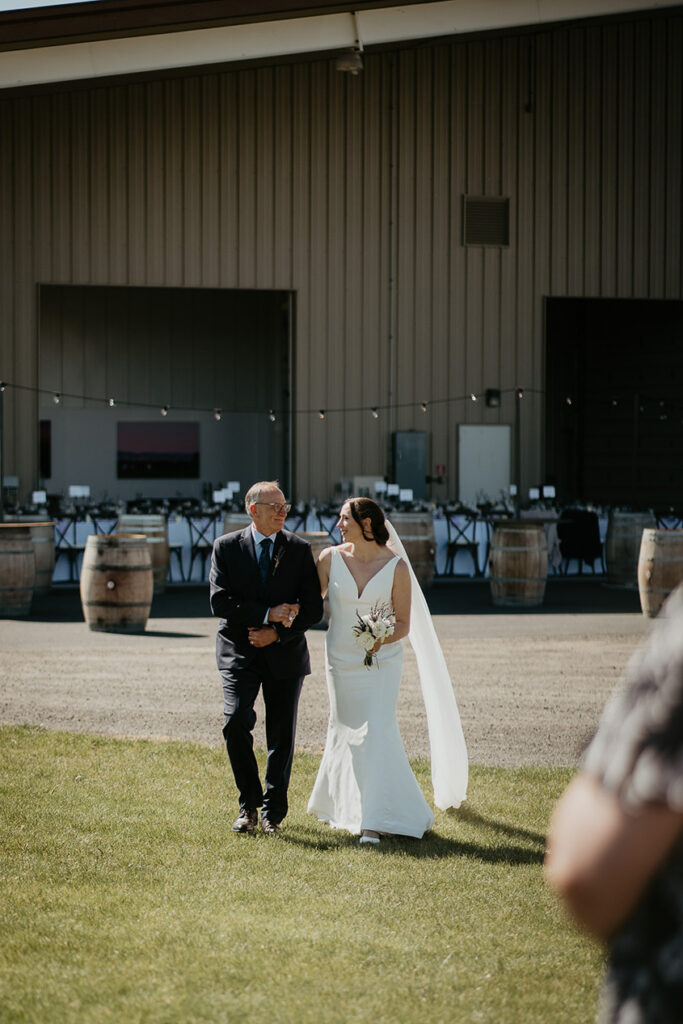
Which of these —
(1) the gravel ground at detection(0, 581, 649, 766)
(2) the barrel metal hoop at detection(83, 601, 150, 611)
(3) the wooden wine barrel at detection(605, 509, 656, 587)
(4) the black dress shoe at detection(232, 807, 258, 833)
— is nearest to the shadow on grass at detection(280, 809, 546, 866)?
(4) the black dress shoe at detection(232, 807, 258, 833)

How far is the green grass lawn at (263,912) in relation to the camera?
12.0 feet

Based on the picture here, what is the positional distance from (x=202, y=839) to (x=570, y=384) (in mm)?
24944

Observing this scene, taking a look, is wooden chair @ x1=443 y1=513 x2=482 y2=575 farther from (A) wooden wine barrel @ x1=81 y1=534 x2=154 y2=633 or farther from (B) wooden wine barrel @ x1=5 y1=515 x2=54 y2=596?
(A) wooden wine barrel @ x1=81 y1=534 x2=154 y2=633

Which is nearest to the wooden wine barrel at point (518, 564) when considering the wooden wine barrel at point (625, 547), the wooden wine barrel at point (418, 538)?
the wooden wine barrel at point (418, 538)

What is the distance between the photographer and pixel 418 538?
15.2 m

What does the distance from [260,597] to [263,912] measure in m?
1.56

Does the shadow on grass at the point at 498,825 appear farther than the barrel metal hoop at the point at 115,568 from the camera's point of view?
No

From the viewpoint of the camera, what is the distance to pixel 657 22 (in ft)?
73.7

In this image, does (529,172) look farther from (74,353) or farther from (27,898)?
(27,898)

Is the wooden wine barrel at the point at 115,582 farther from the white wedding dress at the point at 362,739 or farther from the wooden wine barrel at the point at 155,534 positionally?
the white wedding dress at the point at 362,739

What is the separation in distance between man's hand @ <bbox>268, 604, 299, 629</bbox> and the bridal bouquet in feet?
0.92

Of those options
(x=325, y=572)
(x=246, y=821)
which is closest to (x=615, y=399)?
(x=325, y=572)

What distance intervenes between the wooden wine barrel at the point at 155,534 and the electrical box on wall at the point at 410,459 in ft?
22.6

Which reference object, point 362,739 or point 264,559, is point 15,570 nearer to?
point 264,559
